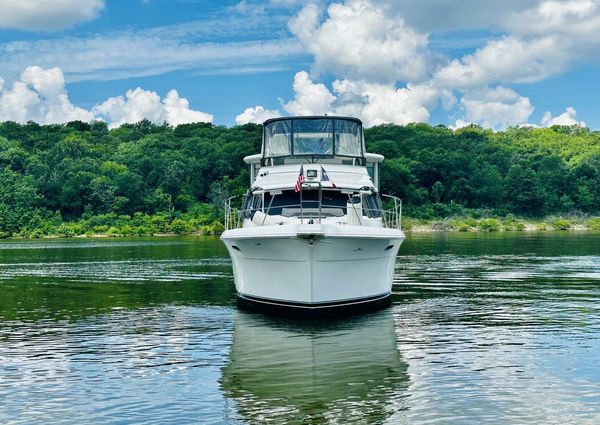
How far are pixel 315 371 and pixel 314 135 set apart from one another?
36.3 ft

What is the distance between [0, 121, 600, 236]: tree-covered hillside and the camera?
116938 millimetres

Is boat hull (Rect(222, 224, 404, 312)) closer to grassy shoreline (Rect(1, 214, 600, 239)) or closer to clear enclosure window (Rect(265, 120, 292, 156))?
clear enclosure window (Rect(265, 120, 292, 156))

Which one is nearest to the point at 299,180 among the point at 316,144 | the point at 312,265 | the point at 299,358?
the point at 312,265

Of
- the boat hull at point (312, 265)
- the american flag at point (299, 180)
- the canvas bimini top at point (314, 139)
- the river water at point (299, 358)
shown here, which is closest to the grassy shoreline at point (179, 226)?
the river water at point (299, 358)

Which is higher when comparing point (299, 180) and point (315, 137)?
point (315, 137)

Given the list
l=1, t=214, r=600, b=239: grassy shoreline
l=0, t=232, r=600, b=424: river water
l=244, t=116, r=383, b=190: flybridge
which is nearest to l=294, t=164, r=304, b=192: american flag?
l=244, t=116, r=383, b=190: flybridge

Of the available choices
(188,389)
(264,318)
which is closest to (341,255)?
(264,318)

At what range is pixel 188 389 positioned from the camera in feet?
47.3

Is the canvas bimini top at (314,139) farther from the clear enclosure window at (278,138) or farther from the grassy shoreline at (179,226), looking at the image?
the grassy shoreline at (179,226)

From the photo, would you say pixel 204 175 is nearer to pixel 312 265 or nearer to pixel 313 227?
pixel 312 265

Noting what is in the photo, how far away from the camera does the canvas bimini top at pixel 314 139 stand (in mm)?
25234

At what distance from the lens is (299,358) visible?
56.2 ft

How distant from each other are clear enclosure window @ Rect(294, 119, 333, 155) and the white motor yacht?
0.11 ft

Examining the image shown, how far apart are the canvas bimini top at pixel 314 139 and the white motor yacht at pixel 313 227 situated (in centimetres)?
3
